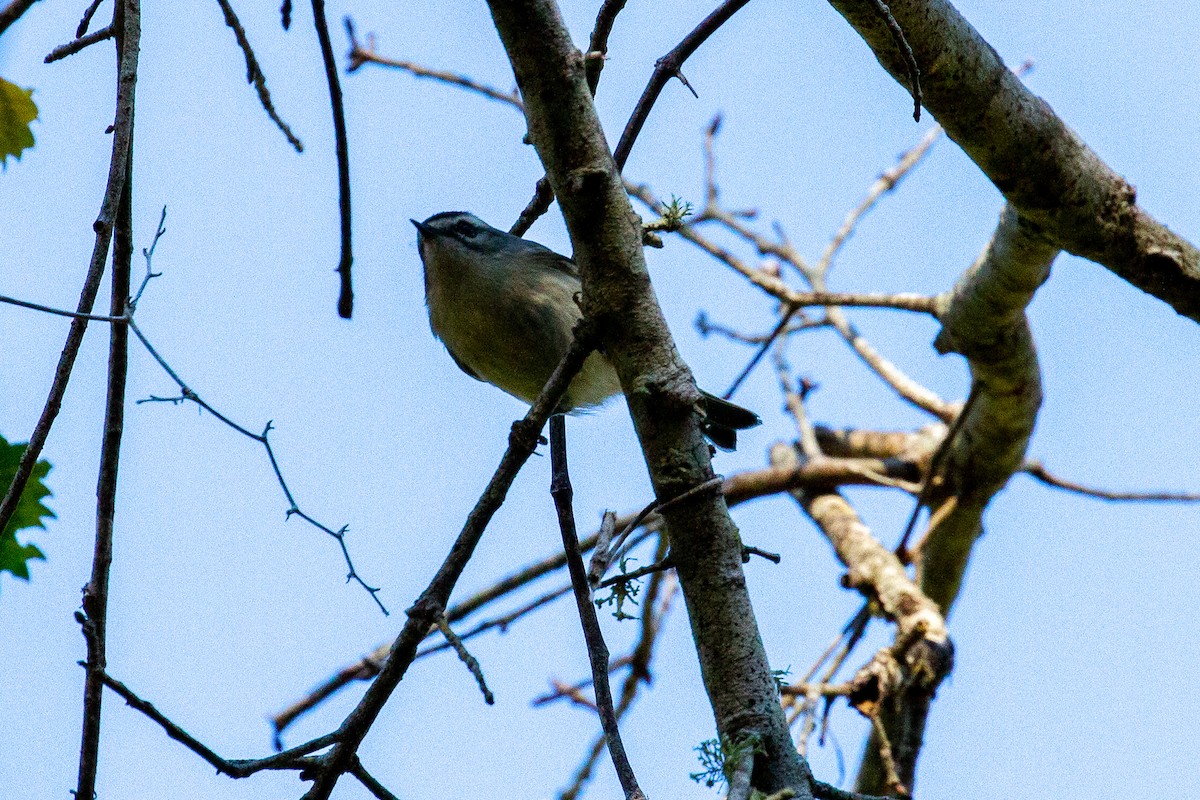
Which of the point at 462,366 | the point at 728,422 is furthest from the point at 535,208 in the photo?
the point at 728,422

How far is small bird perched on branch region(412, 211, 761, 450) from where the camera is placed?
15.0ft

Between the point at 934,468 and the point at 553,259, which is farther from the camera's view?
the point at 934,468

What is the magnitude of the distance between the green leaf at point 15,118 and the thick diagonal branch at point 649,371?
1.36 meters

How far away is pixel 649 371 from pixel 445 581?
54 cm

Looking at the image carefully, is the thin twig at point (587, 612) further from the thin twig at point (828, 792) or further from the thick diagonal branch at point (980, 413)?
the thick diagonal branch at point (980, 413)

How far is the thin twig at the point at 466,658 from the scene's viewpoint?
6.63 ft

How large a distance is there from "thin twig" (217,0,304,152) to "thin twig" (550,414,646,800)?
3.56 feet

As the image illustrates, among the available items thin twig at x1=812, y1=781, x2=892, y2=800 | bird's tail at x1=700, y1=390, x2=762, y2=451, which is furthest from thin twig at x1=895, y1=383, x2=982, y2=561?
thin twig at x1=812, y1=781, x2=892, y2=800

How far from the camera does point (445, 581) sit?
82.0 inches

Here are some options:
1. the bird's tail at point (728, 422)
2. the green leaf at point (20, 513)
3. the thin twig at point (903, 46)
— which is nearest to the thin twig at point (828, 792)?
the thin twig at point (903, 46)

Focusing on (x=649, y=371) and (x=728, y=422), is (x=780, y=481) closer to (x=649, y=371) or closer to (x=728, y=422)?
(x=728, y=422)

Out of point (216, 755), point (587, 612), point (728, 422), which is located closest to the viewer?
point (216, 755)

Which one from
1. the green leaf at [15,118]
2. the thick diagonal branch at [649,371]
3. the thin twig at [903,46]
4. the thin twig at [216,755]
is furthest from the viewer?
the green leaf at [15,118]

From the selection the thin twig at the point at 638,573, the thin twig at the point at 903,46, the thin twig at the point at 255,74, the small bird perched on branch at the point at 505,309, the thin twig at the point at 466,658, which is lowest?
the thin twig at the point at 466,658
